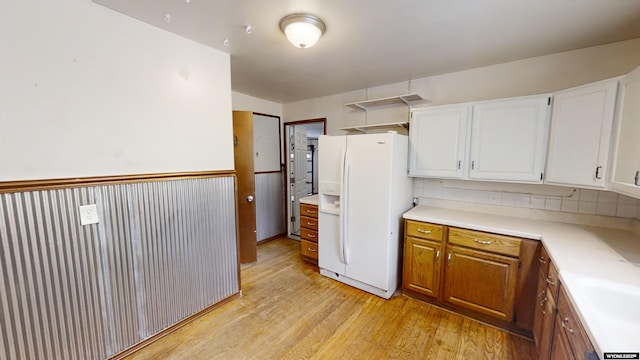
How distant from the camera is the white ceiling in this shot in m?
1.50

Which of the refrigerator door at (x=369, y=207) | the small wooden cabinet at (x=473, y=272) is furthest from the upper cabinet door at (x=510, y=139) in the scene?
the refrigerator door at (x=369, y=207)

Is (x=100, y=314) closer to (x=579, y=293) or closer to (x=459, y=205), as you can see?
(x=579, y=293)

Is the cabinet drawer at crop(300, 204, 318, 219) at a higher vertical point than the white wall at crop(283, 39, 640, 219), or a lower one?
lower

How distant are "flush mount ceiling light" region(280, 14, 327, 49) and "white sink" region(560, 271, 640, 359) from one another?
201 centimetres

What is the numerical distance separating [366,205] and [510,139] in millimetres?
1398

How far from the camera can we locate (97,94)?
1569 millimetres

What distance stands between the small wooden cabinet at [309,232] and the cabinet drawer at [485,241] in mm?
1577

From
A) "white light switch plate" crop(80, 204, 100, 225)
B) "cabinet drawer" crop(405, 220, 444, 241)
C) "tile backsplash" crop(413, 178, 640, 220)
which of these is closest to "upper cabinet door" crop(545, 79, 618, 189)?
"tile backsplash" crop(413, 178, 640, 220)

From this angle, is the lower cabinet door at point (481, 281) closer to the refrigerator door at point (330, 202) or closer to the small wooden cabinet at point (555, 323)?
the small wooden cabinet at point (555, 323)

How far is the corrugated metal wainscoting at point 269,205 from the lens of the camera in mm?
3920

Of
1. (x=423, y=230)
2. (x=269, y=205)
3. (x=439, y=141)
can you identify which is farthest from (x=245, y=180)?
(x=439, y=141)

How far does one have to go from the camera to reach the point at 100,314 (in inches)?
63.8

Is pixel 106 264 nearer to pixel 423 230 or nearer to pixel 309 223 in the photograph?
pixel 309 223

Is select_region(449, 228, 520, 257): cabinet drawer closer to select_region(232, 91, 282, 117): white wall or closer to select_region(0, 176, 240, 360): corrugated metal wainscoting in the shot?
select_region(0, 176, 240, 360): corrugated metal wainscoting
